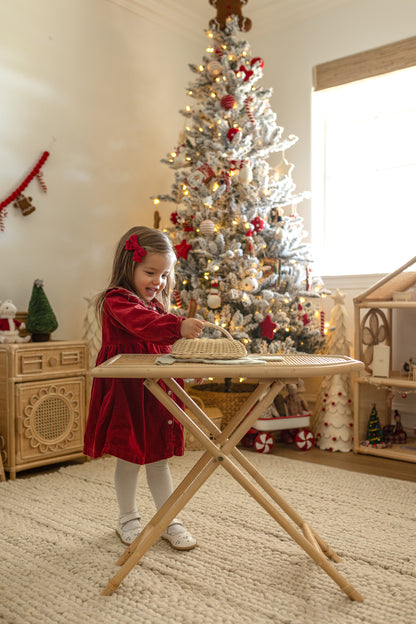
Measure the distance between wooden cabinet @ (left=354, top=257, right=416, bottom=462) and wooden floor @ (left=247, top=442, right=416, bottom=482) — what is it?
0.05 meters

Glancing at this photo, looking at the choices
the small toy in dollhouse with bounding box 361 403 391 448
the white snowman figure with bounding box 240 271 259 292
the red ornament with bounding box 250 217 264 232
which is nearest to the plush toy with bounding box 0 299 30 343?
the white snowman figure with bounding box 240 271 259 292

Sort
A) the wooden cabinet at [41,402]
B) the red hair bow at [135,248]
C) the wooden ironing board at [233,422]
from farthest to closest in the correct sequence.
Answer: the wooden cabinet at [41,402] → the red hair bow at [135,248] → the wooden ironing board at [233,422]

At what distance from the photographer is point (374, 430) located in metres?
3.27

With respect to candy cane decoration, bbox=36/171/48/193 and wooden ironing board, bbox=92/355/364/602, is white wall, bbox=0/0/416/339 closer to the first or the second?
candy cane decoration, bbox=36/171/48/193

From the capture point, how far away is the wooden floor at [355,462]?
2873 millimetres

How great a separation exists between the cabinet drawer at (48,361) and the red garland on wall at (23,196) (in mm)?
815

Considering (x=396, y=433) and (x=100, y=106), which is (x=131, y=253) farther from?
(x=100, y=106)

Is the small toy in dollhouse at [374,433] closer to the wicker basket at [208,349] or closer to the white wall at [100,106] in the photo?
the white wall at [100,106]

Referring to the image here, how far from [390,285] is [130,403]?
2117 mm

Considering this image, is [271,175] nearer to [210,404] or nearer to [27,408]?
[210,404]

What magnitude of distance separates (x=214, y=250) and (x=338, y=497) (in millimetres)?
1564

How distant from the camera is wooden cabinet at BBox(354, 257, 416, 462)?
3178mm

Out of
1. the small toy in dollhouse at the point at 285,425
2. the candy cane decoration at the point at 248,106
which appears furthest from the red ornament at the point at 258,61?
the small toy in dollhouse at the point at 285,425

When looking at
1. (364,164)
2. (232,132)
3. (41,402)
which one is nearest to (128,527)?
(41,402)
